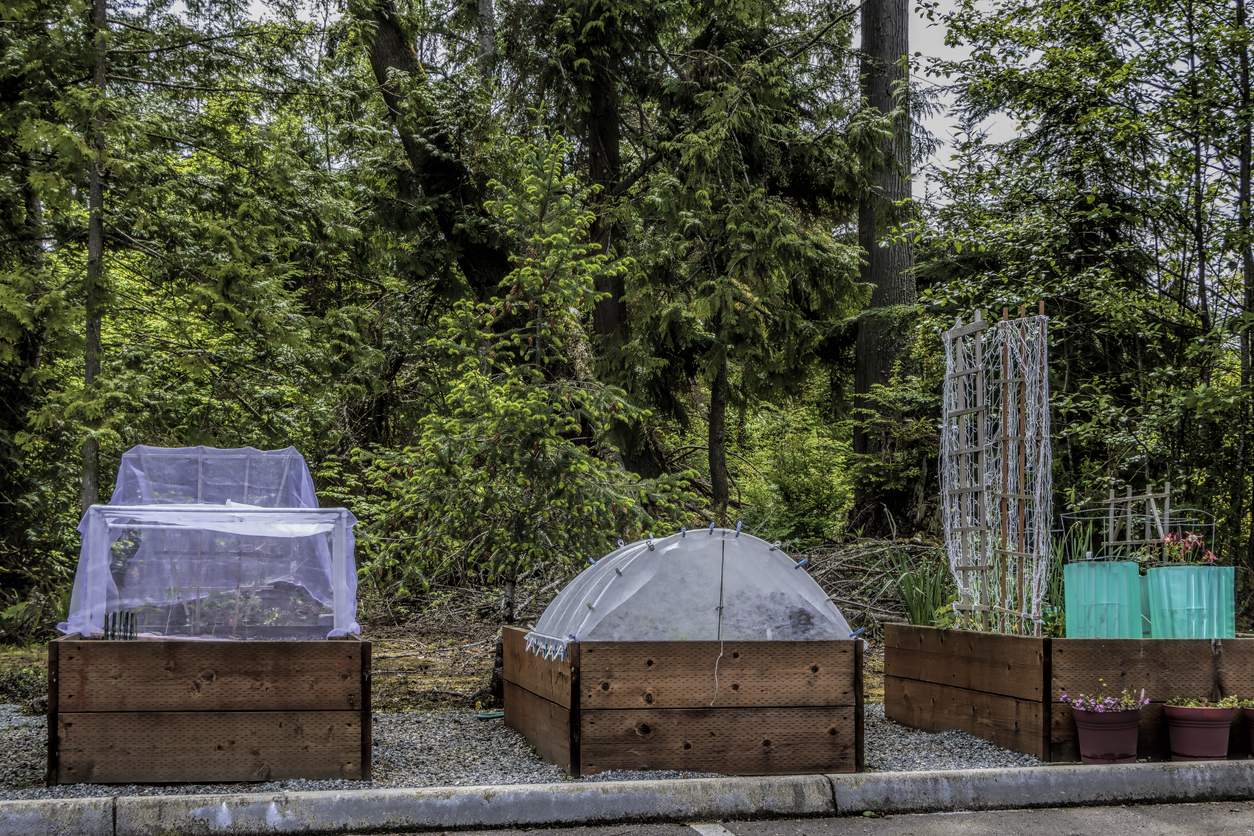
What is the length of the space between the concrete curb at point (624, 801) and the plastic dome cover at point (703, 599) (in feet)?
2.53

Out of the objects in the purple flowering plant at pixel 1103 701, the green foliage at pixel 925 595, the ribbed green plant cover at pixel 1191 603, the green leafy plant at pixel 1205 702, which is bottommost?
Answer: the green leafy plant at pixel 1205 702

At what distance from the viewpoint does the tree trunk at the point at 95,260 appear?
805cm

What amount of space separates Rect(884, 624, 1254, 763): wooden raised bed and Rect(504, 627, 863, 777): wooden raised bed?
3.20ft

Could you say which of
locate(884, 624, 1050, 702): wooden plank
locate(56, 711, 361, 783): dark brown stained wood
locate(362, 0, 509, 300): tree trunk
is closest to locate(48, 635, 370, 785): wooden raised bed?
locate(56, 711, 361, 783): dark brown stained wood

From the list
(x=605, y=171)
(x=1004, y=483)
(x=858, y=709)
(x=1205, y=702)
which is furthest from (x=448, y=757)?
(x=605, y=171)

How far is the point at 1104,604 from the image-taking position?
525 cm

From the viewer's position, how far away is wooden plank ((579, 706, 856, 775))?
4556 mm

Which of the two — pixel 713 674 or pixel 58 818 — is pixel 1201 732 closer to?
pixel 713 674

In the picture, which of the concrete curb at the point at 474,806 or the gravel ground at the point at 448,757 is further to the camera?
the gravel ground at the point at 448,757

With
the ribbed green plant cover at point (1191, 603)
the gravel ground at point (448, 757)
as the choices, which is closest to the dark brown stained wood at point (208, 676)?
the gravel ground at point (448, 757)

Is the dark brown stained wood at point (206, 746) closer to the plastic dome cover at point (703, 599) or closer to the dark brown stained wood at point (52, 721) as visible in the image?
the dark brown stained wood at point (52, 721)

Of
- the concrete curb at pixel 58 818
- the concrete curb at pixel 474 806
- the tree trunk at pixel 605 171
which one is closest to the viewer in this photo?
the concrete curb at pixel 58 818

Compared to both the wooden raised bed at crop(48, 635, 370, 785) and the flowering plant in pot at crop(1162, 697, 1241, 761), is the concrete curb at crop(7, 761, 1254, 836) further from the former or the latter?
the wooden raised bed at crop(48, 635, 370, 785)

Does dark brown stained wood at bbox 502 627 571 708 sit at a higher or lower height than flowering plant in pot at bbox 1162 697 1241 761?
higher
